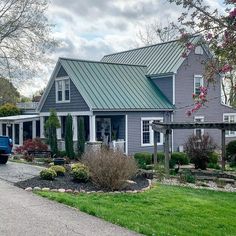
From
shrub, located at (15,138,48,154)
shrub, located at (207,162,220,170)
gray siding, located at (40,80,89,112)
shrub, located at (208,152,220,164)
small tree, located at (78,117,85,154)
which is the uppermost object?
gray siding, located at (40,80,89,112)

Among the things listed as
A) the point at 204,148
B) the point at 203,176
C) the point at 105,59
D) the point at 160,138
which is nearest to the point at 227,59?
the point at 203,176

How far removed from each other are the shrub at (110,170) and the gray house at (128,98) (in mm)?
12974

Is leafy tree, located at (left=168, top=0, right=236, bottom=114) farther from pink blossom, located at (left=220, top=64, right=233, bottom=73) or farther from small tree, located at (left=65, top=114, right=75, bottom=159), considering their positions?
small tree, located at (left=65, top=114, right=75, bottom=159)

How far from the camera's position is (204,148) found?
2116 centimetres

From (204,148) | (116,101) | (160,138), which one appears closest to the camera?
(204,148)

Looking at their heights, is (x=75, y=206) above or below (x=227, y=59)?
below

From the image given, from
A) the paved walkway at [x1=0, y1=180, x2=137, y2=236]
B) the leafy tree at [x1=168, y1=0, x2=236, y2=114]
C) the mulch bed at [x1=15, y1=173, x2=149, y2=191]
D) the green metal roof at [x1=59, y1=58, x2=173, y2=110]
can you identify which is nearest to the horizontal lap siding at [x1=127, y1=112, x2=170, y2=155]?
the green metal roof at [x1=59, y1=58, x2=173, y2=110]

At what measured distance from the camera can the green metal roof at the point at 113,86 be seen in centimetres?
2645

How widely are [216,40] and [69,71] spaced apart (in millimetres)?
21944

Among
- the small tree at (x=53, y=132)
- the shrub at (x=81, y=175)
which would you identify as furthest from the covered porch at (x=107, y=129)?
the shrub at (x=81, y=175)

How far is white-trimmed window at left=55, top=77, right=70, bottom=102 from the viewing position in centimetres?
2864

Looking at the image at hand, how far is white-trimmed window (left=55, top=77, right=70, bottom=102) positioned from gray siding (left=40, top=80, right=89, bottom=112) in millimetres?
409

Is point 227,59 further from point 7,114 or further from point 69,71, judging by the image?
point 7,114

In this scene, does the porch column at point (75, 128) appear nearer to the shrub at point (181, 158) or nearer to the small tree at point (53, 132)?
the small tree at point (53, 132)
